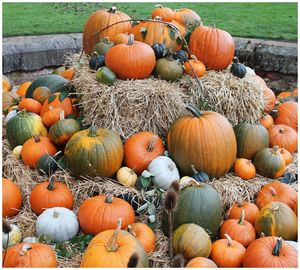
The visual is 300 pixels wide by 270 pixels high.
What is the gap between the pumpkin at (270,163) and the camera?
3.81m

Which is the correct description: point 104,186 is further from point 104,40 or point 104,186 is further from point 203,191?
point 104,40

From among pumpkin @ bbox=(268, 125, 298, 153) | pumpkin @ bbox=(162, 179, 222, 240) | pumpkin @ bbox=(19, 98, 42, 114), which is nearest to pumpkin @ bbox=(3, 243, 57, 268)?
pumpkin @ bbox=(162, 179, 222, 240)

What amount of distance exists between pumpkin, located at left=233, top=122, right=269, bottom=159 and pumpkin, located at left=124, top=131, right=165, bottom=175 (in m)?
0.68

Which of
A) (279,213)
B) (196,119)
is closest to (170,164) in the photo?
(196,119)

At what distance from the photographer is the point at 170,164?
363 cm

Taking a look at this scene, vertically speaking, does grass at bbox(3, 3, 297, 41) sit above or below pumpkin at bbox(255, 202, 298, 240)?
above

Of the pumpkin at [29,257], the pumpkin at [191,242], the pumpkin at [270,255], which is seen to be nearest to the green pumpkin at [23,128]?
the pumpkin at [29,257]

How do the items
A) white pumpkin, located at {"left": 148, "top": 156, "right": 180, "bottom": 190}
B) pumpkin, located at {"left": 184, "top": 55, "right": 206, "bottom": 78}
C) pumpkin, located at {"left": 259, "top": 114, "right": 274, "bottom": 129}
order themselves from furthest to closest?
pumpkin, located at {"left": 259, "top": 114, "right": 274, "bottom": 129} → pumpkin, located at {"left": 184, "top": 55, "right": 206, "bottom": 78} → white pumpkin, located at {"left": 148, "top": 156, "right": 180, "bottom": 190}

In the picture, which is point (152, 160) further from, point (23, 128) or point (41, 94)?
point (41, 94)

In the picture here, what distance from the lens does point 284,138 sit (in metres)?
4.30

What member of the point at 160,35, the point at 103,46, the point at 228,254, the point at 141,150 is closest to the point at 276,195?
the point at 228,254

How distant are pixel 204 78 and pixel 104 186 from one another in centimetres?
147

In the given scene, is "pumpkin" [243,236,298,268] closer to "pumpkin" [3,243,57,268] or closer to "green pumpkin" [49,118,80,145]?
"pumpkin" [3,243,57,268]

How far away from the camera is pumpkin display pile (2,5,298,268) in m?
2.95
